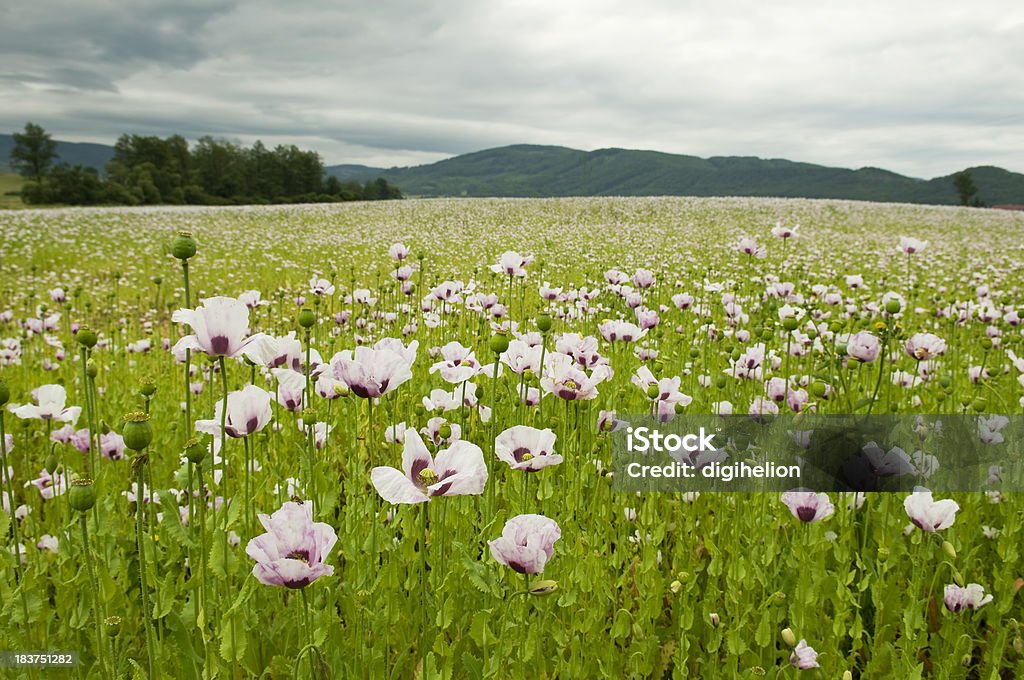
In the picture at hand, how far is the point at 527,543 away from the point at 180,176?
7466 cm

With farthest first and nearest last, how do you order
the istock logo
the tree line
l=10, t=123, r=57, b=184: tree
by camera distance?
l=10, t=123, r=57, b=184: tree, the tree line, the istock logo

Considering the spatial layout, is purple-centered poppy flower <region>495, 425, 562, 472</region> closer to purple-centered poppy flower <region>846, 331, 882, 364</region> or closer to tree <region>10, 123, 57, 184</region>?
purple-centered poppy flower <region>846, 331, 882, 364</region>

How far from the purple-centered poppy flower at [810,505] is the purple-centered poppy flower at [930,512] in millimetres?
250

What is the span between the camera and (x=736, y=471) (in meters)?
2.91

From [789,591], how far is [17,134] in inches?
3694

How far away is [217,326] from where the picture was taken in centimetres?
167

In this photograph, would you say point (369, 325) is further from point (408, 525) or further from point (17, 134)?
point (17, 134)

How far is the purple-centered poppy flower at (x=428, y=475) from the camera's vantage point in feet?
4.73

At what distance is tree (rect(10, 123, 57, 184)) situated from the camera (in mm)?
73188

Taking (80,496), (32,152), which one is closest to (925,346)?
(80,496)

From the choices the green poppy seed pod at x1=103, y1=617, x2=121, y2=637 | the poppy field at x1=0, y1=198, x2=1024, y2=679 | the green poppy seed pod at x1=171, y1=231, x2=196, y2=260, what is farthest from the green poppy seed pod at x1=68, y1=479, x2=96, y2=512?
the green poppy seed pod at x1=171, y1=231, x2=196, y2=260

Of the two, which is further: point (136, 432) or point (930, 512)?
point (930, 512)
